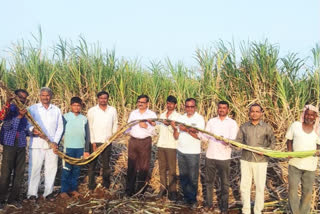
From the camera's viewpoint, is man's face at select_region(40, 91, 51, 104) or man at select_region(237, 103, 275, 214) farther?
man's face at select_region(40, 91, 51, 104)

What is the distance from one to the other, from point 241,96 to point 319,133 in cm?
260

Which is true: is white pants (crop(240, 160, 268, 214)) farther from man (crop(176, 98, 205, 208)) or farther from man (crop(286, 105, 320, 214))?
man (crop(176, 98, 205, 208))

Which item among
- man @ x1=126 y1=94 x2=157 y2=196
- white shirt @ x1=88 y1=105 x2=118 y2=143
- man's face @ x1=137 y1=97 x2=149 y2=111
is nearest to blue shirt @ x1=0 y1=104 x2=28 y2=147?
white shirt @ x1=88 y1=105 x2=118 y2=143

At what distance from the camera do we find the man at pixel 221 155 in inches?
183

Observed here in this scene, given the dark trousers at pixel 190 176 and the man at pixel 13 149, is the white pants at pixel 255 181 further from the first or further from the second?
the man at pixel 13 149

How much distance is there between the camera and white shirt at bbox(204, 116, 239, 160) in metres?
4.64

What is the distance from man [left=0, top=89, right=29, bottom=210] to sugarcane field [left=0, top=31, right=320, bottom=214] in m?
0.03

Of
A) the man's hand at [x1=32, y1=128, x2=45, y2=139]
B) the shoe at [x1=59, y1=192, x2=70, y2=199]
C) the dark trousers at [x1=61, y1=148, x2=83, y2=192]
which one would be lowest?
the shoe at [x1=59, y1=192, x2=70, y2=199]

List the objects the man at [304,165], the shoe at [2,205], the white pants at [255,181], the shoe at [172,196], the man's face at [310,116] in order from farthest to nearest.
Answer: the shoe at [172,196] → the shoe at [2,205] → the white pants at [255,181] → the man at [304,165] → the man's face at [310,116]

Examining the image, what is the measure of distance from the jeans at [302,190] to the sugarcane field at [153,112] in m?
0.07

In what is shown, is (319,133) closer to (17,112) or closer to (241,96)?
(241,96)

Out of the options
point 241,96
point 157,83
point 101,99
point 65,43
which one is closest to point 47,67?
point 65,43

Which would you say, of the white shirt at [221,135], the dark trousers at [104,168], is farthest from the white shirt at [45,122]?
the white shirt at [221,135]

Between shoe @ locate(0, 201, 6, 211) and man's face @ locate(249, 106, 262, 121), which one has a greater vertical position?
man's face @ locate(249, 106, 262, 121)
